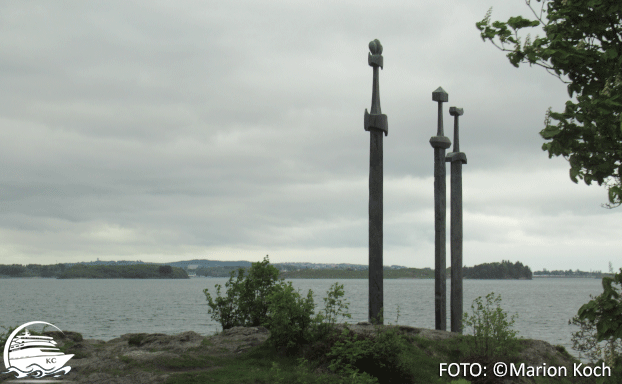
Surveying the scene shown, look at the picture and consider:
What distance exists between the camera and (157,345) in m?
12.1

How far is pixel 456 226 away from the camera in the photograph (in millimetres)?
16719

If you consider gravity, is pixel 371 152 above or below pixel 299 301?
above

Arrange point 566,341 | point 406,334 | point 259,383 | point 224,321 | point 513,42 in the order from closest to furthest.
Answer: point 513,42 → point 259,383 → point 406,334 → point 224,321 → point 566,341

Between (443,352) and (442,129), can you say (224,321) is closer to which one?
(443,352)

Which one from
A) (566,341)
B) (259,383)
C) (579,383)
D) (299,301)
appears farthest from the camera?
(566,341)

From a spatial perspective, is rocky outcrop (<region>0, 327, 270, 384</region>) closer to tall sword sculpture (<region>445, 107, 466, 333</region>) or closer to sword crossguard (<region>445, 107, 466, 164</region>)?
tall sword sculpture (<region>445, 107, 466, 333</region>)

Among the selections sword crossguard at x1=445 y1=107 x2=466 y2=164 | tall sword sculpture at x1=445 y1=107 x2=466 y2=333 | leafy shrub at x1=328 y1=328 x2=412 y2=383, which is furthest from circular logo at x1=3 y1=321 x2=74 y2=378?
sword crossguard at x1=445 y1=107 x2=466 y2=164

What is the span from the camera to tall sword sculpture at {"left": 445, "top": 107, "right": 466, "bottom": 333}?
16.4 metres

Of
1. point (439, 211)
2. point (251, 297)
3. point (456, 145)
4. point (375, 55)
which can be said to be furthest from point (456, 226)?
point (251, 297)

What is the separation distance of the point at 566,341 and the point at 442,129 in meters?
22.4

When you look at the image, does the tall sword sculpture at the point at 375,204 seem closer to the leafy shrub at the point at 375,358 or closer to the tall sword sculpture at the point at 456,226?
the leafy shrub at the point at 375,358

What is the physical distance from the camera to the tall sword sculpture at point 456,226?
16.4 metres

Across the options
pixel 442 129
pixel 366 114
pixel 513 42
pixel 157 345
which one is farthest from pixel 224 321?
Result: pixel 513 42

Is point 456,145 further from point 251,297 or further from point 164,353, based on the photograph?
point 164,353
